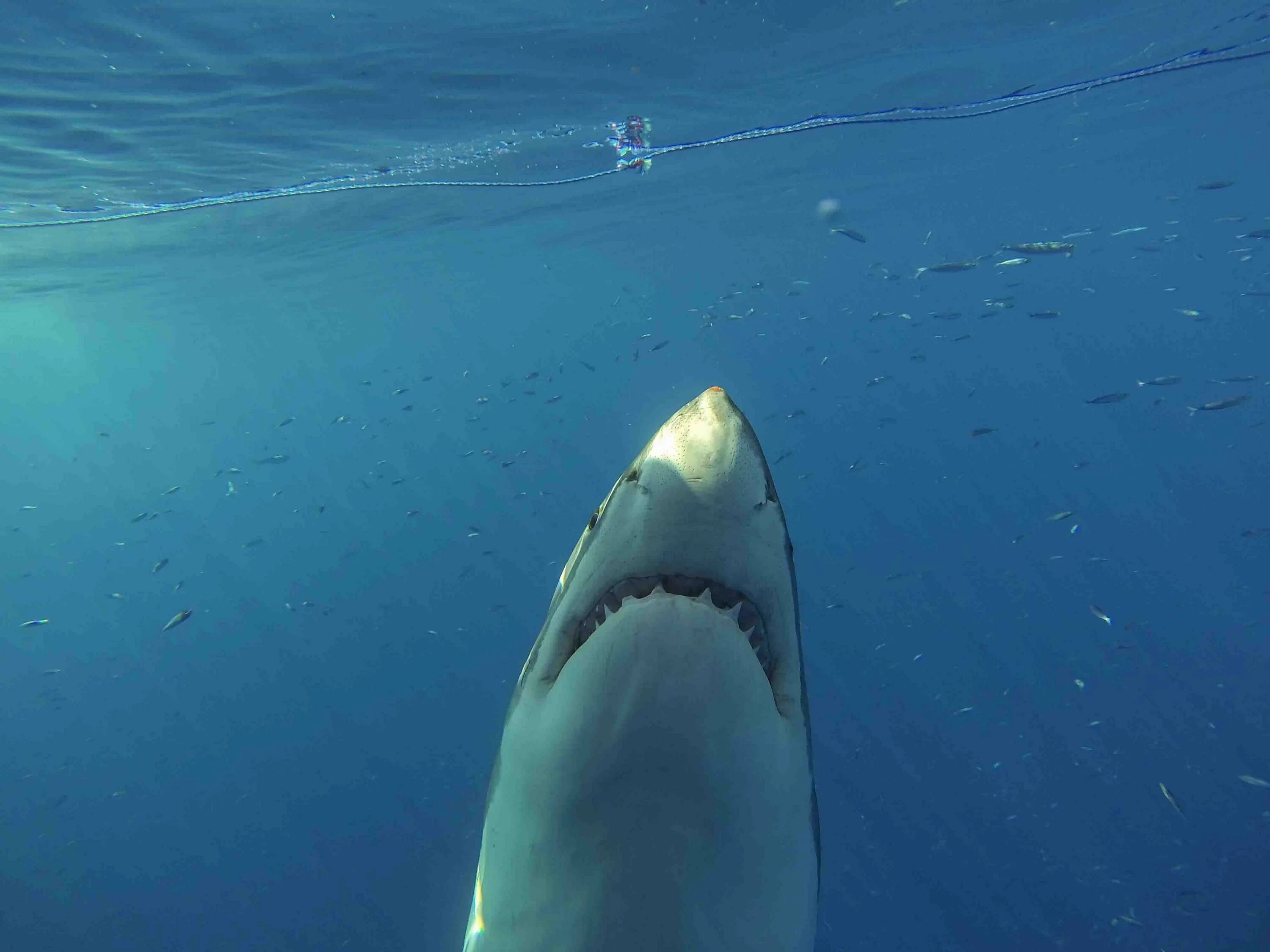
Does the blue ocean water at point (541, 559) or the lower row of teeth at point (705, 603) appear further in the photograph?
the blue ocean water at point (541, 559)

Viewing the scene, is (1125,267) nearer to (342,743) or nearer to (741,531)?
(342,743)

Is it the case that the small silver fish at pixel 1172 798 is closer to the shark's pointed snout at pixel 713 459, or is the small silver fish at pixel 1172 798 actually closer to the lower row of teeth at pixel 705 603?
the lower row of teeth at pixel 705 603

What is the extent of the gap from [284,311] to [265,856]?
3068 cm

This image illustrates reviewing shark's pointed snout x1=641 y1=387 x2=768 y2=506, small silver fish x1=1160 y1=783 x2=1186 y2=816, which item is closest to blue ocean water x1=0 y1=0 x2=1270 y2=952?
small silver fish x1=1160 y1=783 x2=1186 y2=816

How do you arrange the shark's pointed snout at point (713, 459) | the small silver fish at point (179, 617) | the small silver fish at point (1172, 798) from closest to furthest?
1. the shark's pointed snout at point (713, 459)
2. the small silver fish at point (1172, 798)
3. the small silver fish at point (179, 617)

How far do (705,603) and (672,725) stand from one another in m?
0.26

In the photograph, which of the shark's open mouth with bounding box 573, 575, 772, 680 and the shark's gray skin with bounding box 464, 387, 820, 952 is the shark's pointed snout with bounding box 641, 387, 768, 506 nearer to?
the shark's gray skin with bounding box 464, 387, 820, 952

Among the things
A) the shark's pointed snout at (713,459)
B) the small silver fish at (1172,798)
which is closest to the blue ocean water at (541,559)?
the small silver fish at (1172,798)

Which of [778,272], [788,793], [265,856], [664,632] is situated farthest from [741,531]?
[778,272]

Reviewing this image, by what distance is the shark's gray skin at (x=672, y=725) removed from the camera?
151 centimetres

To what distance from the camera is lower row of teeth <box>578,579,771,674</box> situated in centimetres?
159

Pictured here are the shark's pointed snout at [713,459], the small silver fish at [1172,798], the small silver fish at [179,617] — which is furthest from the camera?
the small silver fish at [179,617]

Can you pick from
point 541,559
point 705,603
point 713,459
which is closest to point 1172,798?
point 705,603

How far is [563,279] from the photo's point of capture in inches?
1734
